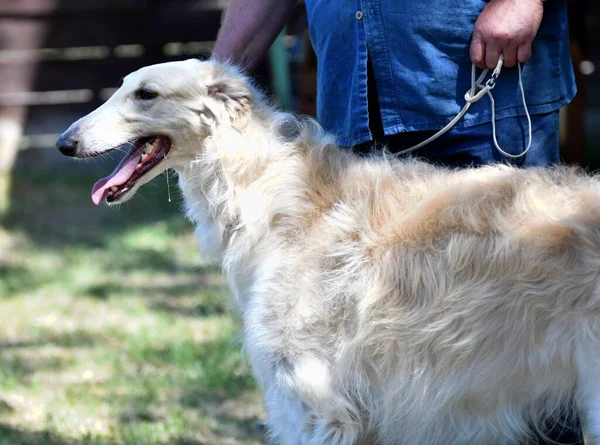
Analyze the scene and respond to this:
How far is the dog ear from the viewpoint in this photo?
2.77m

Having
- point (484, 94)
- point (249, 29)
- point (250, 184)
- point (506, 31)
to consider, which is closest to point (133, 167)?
point (250, 184)

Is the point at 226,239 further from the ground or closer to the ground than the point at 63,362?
further from the ground

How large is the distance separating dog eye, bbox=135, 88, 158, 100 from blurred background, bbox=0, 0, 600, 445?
2.07 feet

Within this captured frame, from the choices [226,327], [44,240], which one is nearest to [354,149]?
[226,327]

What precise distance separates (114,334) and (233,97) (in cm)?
259

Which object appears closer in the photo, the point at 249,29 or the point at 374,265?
the point at 374,265

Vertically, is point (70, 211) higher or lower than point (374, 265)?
lower

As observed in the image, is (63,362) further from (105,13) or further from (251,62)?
(105,13)

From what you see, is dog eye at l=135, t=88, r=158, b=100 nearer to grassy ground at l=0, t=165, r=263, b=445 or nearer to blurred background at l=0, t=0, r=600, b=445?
blurred background at l=0, t=0, r=600, b=445

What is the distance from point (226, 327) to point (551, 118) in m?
2.73

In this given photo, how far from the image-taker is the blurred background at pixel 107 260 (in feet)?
13.0

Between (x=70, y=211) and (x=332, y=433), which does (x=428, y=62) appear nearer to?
(x=332, y=433)

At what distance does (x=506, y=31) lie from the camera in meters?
2.53

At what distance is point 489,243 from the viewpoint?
2.40 metres
